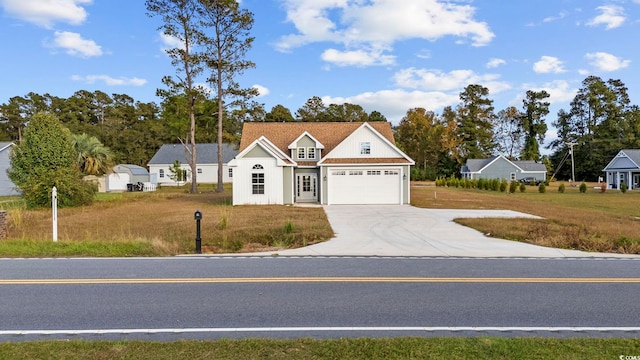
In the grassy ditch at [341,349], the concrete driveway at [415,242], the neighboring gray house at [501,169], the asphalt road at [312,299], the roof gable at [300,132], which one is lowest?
the concrete driveway at [415,242]

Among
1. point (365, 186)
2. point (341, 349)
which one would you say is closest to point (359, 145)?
point (365, 186)

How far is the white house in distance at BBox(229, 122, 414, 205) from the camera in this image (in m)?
24.1

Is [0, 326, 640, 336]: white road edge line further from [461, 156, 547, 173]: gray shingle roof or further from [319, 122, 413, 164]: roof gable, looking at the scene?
[461, 156, 547, 173]: gray shingle roof

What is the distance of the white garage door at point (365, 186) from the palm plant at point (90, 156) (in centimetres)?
2137

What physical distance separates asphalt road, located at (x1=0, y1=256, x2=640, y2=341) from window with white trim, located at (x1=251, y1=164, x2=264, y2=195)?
51.6 ft

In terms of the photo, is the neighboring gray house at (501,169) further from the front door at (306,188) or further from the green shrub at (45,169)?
the green shrub at (45,169)

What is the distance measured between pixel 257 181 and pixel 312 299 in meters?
19.0

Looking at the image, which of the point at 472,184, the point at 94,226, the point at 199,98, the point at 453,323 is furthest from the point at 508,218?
the point at 472,184

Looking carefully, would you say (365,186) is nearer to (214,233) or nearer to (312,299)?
(214,233)

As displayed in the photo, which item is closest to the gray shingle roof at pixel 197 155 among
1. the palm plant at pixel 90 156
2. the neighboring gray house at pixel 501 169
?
the palm plant at pixel 90 156

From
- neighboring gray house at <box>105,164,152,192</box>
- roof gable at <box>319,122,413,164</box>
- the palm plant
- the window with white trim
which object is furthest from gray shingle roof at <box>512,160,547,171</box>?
the palm plant

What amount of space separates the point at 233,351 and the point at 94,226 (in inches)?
516

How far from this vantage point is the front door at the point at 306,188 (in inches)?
1037

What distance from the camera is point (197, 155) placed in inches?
2318
